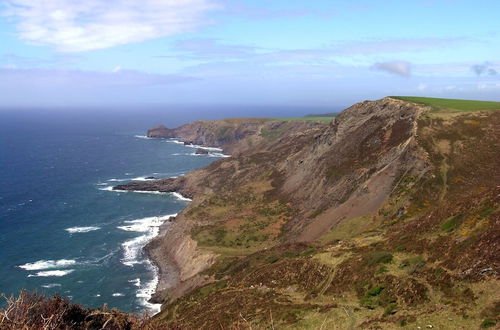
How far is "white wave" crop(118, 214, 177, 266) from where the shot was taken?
258 feet

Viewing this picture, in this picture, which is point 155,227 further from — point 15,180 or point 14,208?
point 15,180

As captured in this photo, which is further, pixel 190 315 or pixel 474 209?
pixel 190 315

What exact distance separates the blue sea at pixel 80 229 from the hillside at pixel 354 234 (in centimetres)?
594

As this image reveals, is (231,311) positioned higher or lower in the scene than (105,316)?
lower

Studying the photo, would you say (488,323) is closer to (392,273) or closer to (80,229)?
(392,273)

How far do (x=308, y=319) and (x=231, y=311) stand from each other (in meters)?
8.51

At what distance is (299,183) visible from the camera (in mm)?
90062

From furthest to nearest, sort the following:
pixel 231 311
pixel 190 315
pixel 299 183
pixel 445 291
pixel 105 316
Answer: pixel 299 183 < pixel 190 315 < pixel 231 311 < pixel 445 291 < pixel 105 316

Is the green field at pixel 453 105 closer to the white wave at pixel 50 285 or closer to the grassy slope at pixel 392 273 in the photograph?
the grassy slope at pixel 392 273

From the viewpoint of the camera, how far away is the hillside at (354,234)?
3076 cm

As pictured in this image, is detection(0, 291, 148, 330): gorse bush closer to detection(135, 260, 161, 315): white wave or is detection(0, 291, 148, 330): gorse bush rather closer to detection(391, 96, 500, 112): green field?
detection(135, 260, 161, 315): white wave

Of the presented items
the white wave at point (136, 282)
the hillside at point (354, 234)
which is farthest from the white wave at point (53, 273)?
the hillside at point (354, 234)

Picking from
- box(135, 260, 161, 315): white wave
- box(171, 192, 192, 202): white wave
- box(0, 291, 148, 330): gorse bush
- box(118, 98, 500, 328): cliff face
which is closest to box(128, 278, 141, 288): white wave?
box(135, 260, 161, 315): white wave

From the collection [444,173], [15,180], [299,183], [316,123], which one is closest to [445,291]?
[444,173]
